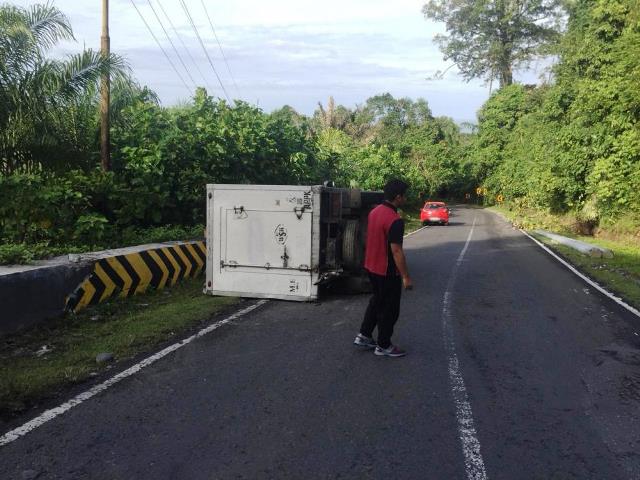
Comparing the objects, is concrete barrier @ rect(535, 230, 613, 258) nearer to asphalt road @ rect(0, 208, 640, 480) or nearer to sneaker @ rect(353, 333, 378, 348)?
asphalt road @ rect(0, 208, 640, 480)

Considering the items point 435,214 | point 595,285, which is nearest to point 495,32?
point 435,214

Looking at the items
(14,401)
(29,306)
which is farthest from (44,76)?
(14,401)

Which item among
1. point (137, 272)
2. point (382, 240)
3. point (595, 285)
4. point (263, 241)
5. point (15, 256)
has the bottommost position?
point (595, 285)

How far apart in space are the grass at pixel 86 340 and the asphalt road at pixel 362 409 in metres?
0.52

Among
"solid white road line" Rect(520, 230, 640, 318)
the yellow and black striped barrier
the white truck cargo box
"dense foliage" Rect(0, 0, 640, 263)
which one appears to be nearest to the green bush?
"dense foliage" Rect(0, 0, 640, 263)

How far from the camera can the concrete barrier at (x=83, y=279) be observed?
22.9 feet

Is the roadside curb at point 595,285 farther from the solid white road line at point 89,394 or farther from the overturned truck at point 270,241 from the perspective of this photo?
the solid white road line at point 89,394

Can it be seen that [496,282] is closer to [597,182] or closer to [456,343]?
[456,343]

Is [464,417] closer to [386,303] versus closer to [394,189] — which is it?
[386,303]

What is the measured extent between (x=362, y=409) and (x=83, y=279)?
5046mm

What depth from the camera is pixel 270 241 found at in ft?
30.4

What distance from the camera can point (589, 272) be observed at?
1412 centimetres

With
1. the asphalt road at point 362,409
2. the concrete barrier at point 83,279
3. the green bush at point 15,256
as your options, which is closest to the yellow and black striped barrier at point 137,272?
the concrete barrier at point 83,279

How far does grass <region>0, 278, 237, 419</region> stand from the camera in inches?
207
